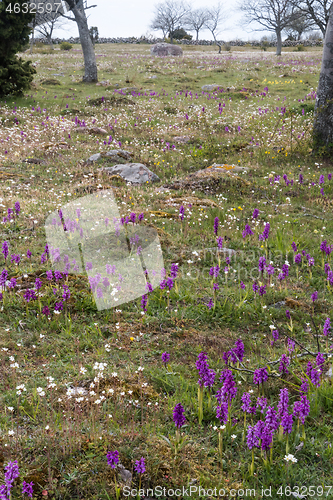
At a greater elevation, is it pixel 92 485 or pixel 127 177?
pixel 127 177

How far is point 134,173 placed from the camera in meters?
11.4

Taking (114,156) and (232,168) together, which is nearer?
(232,168)

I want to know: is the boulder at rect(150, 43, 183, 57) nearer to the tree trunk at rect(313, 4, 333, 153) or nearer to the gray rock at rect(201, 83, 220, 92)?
the gray rock at rect(201, 83, 220, 92)

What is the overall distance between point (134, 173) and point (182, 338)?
24.4ft

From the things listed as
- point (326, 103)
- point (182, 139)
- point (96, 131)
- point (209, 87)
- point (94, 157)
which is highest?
point (209, 87)

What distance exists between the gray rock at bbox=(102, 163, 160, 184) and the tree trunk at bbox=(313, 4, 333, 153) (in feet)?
19.7

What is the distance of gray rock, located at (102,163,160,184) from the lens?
11164 mm

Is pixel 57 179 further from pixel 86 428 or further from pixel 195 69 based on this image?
pixel 195 69

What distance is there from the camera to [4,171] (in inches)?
Result: 441

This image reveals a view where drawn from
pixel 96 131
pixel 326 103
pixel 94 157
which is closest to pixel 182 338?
pixel 94 157

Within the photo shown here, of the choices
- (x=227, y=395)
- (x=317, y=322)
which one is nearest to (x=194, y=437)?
(x=227, y=395)

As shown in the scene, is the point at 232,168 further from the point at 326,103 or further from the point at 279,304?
the point at 279,304

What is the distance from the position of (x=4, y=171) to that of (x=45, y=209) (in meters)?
3.59

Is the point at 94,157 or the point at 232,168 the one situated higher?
the point at 94,157
